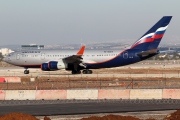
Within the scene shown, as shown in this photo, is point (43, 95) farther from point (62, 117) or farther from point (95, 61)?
point (95, 61)

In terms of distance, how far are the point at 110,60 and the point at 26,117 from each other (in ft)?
154

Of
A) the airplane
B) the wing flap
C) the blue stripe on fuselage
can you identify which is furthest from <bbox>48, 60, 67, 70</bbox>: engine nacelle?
the wing flap

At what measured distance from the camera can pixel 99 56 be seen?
6241cm

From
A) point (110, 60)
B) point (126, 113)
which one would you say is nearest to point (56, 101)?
point (126, 113)

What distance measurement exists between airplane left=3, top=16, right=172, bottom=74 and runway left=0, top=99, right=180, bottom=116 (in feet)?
101

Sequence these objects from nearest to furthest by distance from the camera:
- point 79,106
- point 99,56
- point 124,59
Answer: point 79,106 < point 124,59 < point 99,56

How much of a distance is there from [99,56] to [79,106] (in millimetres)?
36293

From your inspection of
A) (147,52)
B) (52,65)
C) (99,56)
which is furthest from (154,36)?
(52,65)

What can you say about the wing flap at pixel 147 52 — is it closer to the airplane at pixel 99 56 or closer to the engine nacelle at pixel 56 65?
the airplane at pixel 99 56

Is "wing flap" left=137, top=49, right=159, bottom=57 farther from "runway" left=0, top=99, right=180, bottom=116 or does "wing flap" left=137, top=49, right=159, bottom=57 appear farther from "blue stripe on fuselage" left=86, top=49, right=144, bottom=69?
"runway" left=0, top=99, right=180, bottom=116

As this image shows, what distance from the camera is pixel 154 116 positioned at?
21609 millimetres

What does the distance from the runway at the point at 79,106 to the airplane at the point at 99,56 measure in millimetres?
30782

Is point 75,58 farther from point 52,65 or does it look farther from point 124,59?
point 124,59

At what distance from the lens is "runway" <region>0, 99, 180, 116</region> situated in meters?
23.6
